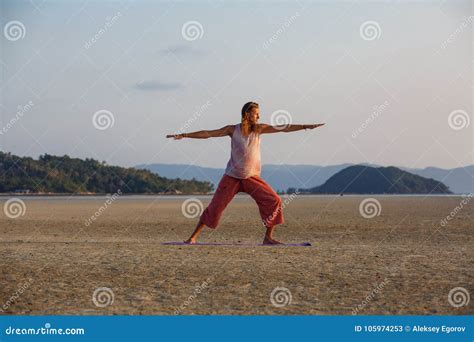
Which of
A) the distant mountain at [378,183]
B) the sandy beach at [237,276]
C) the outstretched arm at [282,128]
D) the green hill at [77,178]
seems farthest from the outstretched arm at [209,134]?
the distant mountain at [378,183]

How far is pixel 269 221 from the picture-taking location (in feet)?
44.7

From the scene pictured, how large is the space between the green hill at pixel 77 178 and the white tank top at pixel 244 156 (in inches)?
2805

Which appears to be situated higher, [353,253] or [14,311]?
[353,253]

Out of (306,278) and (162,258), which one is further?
(162,258)

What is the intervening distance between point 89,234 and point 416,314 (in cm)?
1153

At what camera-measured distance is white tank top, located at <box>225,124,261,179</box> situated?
13219mm

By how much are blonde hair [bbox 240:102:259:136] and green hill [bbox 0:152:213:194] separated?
71.5m

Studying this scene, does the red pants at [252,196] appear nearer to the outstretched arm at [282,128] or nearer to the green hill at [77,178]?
the outstretched arm at [282,128]

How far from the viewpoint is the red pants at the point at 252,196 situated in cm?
→ 1350

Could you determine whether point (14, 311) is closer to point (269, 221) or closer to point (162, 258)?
point (162, 258)

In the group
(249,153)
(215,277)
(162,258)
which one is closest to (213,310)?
(215,277)

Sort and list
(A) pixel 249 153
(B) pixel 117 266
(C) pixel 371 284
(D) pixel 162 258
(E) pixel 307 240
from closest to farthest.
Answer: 1. (C) pixel 371 284
2. (B) pixel 117 266
3. (D) pixel 162 258
4. (A) pixel 249 153
5. (E) pixel 307 240

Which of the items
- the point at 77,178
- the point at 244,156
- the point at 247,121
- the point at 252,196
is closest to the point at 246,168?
the point at 244,156

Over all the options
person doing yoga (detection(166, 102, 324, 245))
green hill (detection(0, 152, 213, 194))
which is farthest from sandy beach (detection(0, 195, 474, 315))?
green hill (detection(0, 152, 213, 194))
